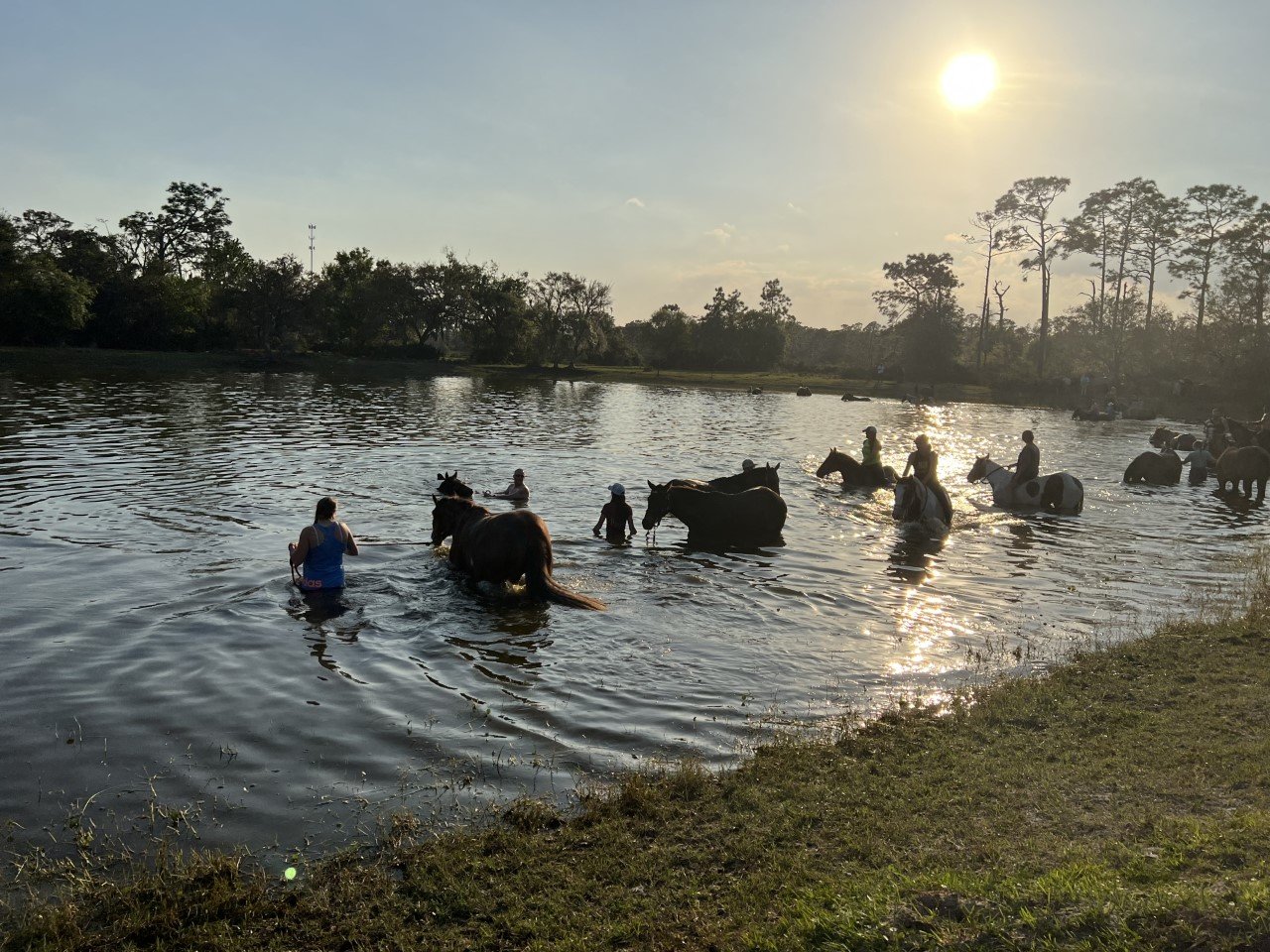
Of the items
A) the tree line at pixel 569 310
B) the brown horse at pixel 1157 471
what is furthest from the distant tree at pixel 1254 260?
the brown horse at pixel 1157 471

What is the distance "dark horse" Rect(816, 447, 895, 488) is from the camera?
81.6 ft

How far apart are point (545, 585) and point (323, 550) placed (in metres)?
3.05

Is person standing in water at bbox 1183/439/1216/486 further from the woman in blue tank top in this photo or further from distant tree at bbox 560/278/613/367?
distant tree at bbox 560/278/613/367

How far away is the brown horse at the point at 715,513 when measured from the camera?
56.4 feet

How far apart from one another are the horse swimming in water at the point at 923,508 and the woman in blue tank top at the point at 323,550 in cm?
1191

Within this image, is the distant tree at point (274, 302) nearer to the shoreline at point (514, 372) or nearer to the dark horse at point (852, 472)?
the shoreline at point (514, 372)

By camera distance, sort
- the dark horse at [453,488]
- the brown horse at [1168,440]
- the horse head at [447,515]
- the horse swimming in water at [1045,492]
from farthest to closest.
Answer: the brown horse at [1168,440] < the horse swimming in water at [1045,492] < the dark horse at [453,488] < the horse head at [447,515]

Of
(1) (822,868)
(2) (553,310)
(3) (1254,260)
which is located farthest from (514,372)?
(1) (822,868)

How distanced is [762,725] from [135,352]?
78.7m

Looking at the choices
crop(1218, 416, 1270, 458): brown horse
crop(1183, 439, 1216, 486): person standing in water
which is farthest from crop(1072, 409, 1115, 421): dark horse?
crop(1183, 439, 1216, 486): person standing in water

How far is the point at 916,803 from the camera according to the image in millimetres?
6285

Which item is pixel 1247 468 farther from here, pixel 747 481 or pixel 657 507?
pixel 657 507

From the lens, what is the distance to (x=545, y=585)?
39.8 ft

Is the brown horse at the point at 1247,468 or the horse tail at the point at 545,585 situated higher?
the brown horse at the point at 1247,468
